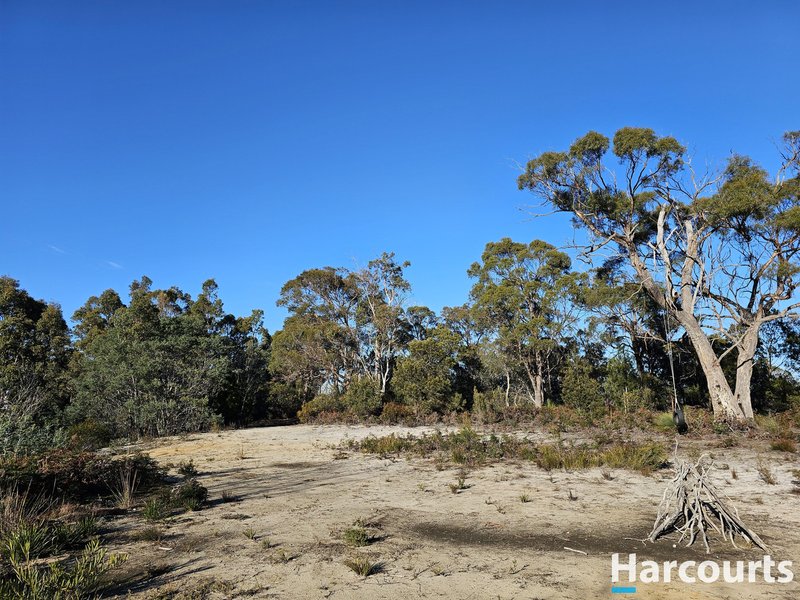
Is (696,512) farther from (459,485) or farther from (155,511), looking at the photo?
(155,511)

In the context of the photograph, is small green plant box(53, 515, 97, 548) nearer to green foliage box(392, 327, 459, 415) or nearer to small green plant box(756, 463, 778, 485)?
small green plant box(756, 463, 778, 485)

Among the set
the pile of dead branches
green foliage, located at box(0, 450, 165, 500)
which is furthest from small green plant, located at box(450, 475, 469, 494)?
green foliage, located at box(0, 450, 165, 500)

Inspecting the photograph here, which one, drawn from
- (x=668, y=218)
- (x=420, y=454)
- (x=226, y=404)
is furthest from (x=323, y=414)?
(x=668, y=218)

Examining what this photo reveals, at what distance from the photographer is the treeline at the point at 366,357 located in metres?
22.4

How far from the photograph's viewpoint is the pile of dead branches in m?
5.63

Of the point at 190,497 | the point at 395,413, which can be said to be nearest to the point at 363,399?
the point at 395,413

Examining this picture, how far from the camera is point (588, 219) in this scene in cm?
2197

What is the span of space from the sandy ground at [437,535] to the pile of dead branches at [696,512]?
0.81 feet

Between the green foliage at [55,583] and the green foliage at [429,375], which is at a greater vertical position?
the green foliage at [429,375]

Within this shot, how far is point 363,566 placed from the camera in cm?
484

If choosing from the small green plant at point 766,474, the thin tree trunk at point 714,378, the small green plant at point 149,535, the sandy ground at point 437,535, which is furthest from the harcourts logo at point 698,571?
the thin tree trunk at point 714,378

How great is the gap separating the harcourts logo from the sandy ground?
0.12m

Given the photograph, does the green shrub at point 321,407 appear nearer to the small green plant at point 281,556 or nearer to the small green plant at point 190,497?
the small green plant at point 190,497

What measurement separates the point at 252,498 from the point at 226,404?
796 inches
